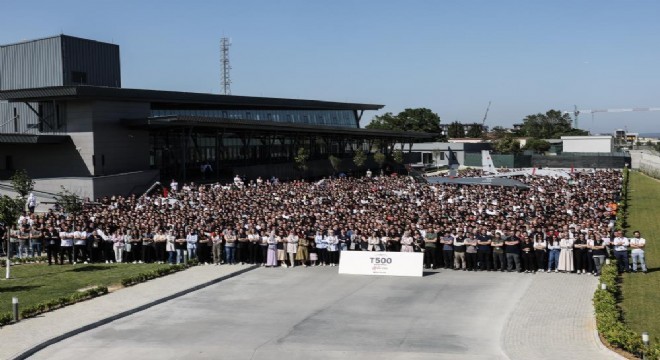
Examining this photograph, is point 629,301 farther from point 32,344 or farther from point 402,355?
point 32,344

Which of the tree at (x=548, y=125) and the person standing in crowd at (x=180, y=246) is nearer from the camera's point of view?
the person standing in crowd at (x=180, y=246)

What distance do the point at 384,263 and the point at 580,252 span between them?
6.56 meters

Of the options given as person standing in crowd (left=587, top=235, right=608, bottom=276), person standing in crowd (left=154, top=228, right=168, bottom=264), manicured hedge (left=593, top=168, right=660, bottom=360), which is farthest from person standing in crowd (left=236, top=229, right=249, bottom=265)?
manicured hedge (left=593, top=168, right=660, bottom=360)

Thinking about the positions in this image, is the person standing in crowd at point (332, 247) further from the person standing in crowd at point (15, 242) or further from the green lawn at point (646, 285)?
the person standing in crowd at point (15, 242)

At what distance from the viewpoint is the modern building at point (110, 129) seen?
48406 mm

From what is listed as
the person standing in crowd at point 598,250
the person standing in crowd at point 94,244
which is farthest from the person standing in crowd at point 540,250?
the person standing in crowd at point 94,244

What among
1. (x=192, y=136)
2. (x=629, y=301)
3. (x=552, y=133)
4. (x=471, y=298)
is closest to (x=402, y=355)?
(x=471, y=298)

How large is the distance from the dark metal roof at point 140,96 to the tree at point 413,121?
59914 mm

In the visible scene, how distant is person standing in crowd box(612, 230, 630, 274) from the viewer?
955 inches

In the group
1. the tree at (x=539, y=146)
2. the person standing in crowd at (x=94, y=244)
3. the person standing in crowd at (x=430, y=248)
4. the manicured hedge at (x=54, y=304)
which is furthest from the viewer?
the tree at (x=539, y=146)

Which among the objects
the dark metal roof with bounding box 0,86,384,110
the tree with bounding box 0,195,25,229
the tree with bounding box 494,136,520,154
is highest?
the dark metal roof with bounding box 0,86,384,110

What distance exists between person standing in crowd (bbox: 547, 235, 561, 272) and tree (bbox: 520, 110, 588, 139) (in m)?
162

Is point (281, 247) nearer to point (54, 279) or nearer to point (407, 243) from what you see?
point (407, 243)

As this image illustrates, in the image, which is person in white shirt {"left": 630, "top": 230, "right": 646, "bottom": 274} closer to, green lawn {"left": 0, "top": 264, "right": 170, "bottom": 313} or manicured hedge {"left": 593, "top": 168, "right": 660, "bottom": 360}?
manicured hedge {"left": 593, "top": 168, "right": 660, "bottom": 360}
